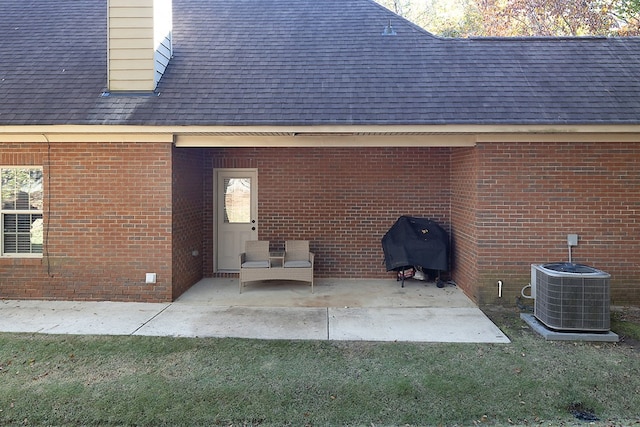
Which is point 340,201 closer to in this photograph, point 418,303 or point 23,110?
point 418,303

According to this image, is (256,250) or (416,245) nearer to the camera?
(416,245)

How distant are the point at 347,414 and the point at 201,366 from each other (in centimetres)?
178

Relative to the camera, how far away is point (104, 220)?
741cm

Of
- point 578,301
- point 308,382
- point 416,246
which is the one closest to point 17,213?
point 308,382

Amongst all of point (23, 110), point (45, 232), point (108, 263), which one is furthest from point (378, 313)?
point (23, 110)

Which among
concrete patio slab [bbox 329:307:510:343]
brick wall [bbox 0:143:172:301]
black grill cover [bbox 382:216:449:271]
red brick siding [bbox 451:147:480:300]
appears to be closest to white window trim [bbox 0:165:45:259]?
brick wall [bbox 0:143:172:301]

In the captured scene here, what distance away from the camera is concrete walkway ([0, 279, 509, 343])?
19.3 feet

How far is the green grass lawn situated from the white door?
3904 mm

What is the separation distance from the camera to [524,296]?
698 cm

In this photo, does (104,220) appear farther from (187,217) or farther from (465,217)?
(465,217)

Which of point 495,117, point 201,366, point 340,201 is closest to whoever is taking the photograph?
point 201,366

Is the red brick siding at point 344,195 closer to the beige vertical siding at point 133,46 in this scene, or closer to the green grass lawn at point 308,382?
the beige vertical siding at point 133,46

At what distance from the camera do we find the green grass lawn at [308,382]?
378 centimetres

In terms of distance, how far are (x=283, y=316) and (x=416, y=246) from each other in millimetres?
3140
